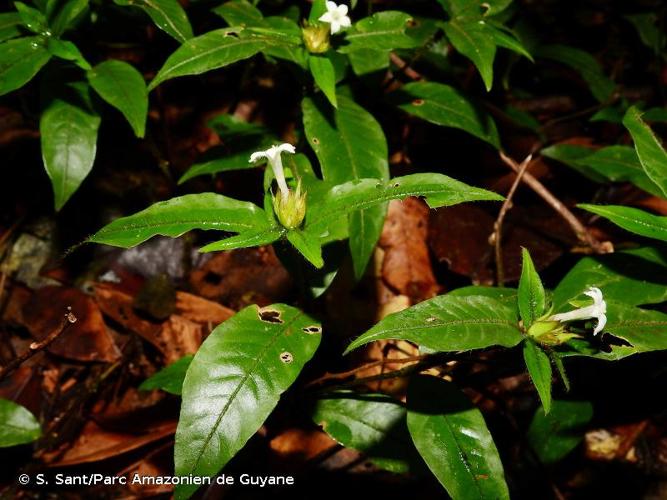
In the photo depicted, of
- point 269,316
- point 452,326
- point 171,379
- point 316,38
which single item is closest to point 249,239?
point 269,316

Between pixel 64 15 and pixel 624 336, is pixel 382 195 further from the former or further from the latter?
pixel 64 15

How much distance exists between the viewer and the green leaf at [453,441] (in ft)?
5.58

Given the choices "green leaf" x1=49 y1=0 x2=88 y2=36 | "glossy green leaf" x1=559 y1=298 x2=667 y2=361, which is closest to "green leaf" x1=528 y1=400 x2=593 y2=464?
"glossy green leaf" x1=559 y1=298 x2=667 y2=361

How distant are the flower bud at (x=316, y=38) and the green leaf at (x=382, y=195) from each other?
0.72 metres

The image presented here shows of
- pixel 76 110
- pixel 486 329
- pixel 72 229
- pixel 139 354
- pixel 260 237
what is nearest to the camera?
pixel 486 329

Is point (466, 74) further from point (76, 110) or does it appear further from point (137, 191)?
point (76, 110)

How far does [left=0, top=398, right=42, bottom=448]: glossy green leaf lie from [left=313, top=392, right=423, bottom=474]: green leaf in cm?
126

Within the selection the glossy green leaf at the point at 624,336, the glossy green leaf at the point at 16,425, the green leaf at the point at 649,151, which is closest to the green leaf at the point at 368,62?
the green leaf at the point at 649,151

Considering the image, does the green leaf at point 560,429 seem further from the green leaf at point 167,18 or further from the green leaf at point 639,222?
the green leaf at point 167,18

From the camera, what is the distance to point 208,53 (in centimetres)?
201

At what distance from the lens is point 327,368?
2.64 m

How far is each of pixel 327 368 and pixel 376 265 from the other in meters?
0.90

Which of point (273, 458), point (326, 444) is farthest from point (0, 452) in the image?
point (326, 444)

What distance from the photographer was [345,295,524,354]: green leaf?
140cm
